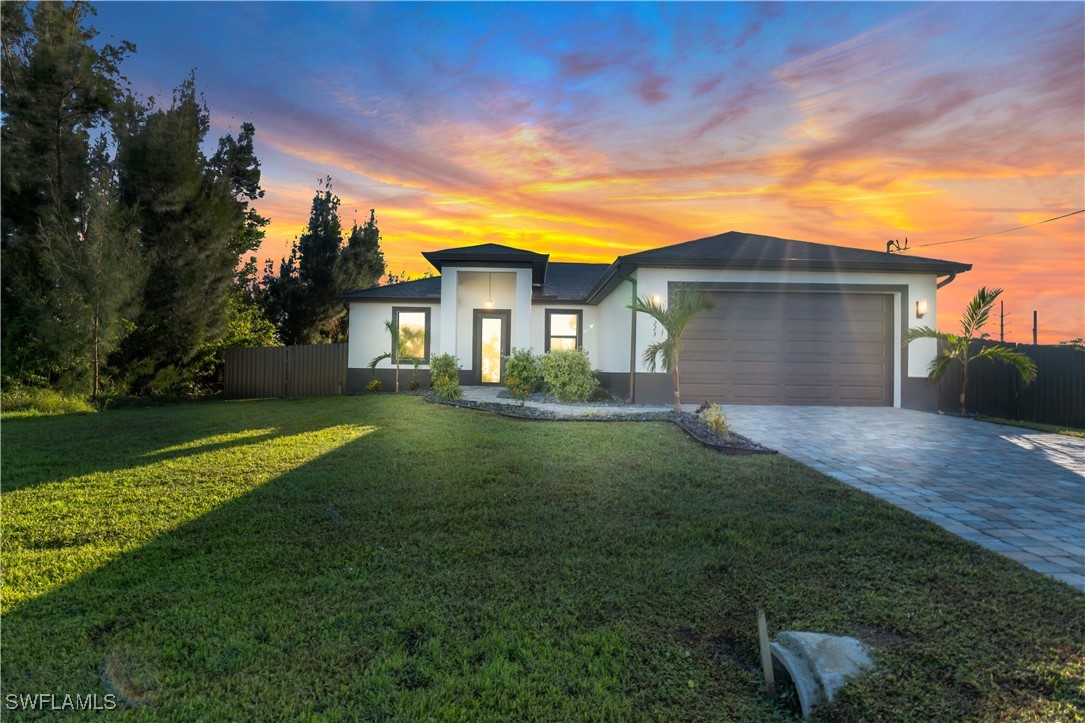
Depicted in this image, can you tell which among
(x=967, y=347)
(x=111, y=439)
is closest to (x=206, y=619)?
(x=111, y=439)

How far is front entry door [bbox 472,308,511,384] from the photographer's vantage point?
16266 mm

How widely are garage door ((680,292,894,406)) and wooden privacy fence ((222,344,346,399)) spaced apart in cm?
1065

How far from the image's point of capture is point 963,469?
582 cm

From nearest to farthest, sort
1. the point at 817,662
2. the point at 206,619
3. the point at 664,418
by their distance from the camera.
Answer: the point at 817,662 < the point at 206,619 < the point at 664,418

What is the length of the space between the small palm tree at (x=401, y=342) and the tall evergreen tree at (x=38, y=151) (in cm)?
743

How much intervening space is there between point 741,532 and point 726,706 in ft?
5.98

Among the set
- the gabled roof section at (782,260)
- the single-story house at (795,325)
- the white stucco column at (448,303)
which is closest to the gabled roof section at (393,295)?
the white stucco column at (448,303)

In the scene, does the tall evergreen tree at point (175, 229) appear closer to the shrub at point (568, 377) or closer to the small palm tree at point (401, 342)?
the small palm tree at point (401, 342)

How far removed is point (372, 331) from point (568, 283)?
6.26 m

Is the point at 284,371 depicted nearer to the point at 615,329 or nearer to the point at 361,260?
the point at 361,260

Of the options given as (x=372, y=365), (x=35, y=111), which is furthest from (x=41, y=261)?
(x=372, y=365)

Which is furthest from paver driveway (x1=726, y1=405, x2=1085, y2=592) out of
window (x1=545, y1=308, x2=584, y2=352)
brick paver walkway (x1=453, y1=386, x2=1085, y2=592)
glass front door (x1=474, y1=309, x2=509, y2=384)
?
glass front door (x1=474, y1=309, x2=509, y2=384)

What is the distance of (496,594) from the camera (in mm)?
2875

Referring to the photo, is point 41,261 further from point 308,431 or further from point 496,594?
point 496,594
